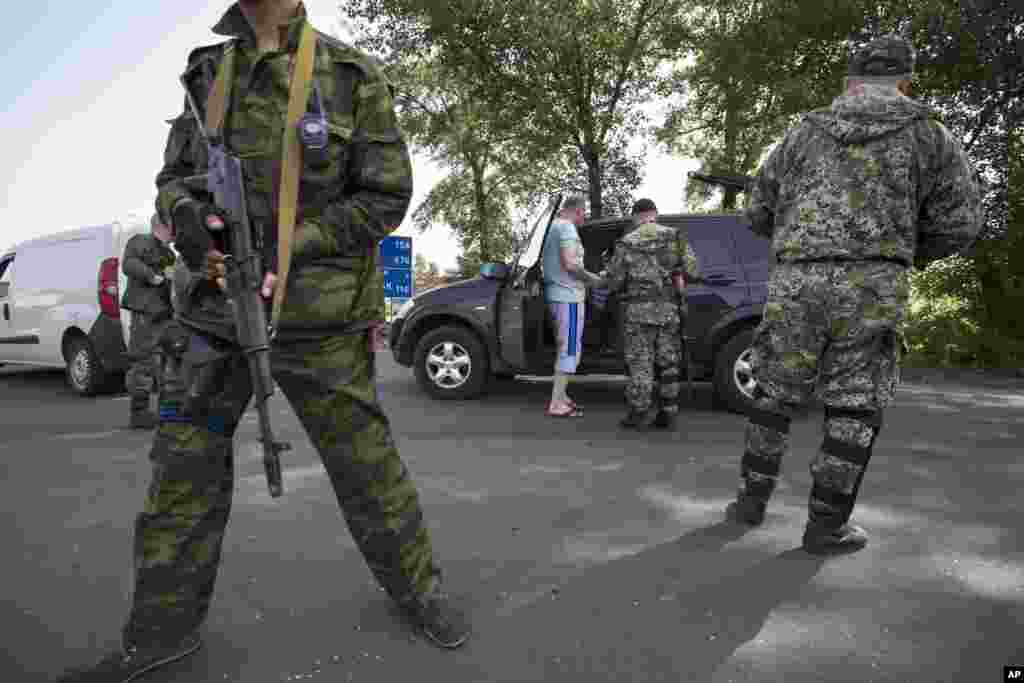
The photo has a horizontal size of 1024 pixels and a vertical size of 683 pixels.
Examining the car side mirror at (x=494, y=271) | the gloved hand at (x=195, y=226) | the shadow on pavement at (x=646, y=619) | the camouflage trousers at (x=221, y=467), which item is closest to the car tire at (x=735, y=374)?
the car side mirror at (x=494, y=271)

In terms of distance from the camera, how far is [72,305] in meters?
7.60

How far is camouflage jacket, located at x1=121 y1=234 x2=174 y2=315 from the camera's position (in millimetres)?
5449

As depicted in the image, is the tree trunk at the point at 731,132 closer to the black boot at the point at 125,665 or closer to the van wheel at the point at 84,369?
the van wheel at the point at 84,369

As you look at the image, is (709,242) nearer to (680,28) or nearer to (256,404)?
(256,404)

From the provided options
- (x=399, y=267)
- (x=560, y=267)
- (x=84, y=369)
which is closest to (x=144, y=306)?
(x=84, y=369)

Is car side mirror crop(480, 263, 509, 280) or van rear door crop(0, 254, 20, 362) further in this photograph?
van rear door crop(0, 254, 20, 362)

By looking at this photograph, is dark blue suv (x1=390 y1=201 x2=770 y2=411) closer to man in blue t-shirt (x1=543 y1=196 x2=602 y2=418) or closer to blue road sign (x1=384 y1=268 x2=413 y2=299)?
man in blue t-shirt (x1=543 y1=196 x2=602 y2=418)

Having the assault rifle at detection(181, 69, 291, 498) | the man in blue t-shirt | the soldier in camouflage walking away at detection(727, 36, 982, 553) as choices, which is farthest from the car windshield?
the assault rifle at detection(181, 69, 291, 498)

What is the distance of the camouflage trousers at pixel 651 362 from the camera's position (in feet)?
17.4

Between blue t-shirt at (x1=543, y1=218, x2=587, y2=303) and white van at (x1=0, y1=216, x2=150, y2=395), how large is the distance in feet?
12.7

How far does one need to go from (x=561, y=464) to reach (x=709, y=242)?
2772 mm

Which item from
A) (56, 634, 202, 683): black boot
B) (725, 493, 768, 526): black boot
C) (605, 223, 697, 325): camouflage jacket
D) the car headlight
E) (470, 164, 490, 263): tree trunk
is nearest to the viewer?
(56, 634, 202, 683): black boot

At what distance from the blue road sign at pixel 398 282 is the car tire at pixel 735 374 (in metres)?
9.69

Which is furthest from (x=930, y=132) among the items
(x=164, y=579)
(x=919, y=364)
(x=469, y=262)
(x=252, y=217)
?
(x=469, y=262)
